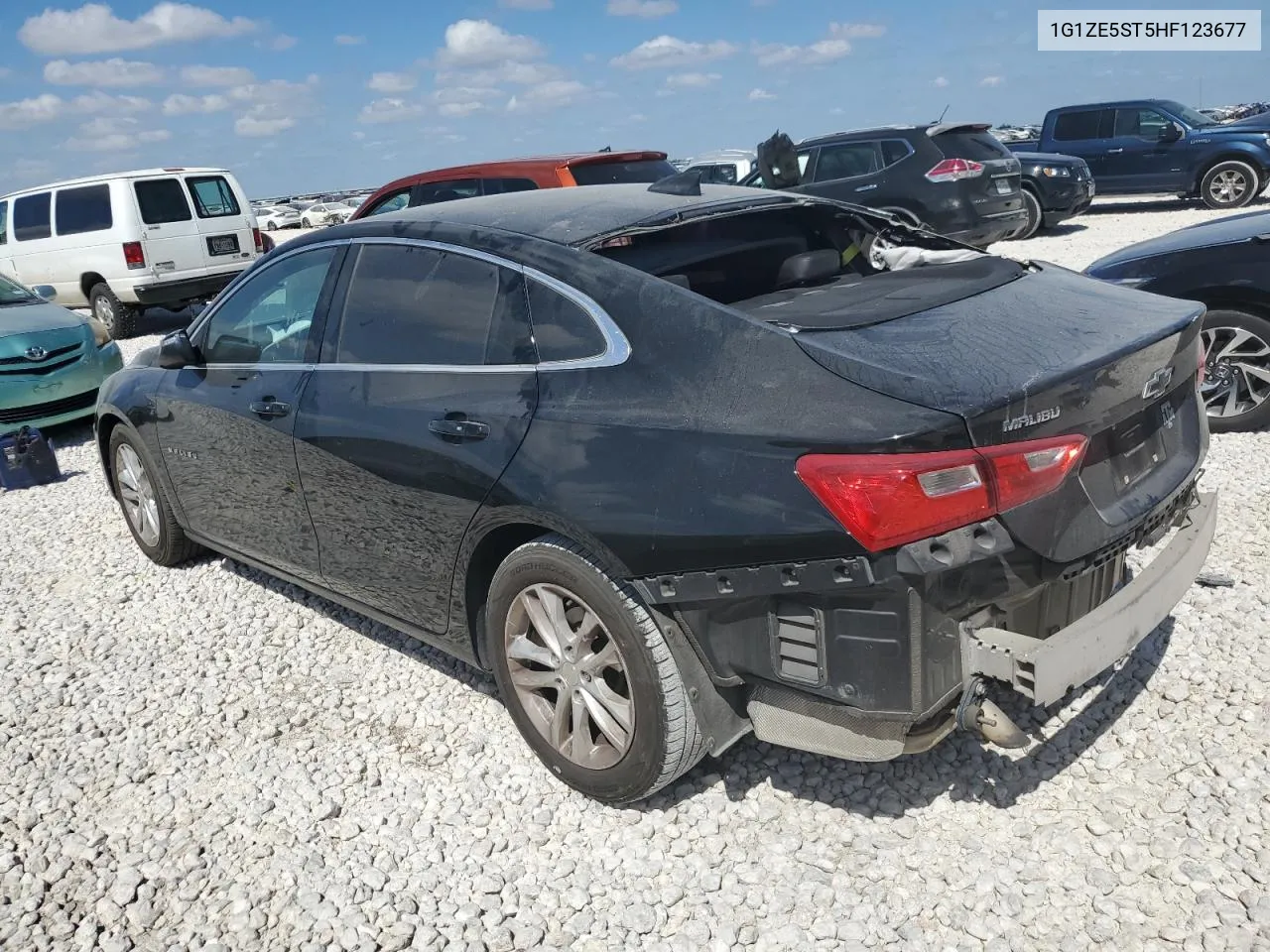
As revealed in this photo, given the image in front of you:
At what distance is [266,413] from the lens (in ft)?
12.4

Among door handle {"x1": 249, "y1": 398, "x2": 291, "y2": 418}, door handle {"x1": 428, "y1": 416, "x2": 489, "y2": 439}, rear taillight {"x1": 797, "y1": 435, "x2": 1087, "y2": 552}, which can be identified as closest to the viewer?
rear taillight {"x1": 797, "y1": 435, "x2": 1087, "y2": 552}

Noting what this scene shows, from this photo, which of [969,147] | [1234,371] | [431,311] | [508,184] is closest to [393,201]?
[508,184]

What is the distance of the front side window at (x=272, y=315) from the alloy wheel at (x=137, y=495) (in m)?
1.02

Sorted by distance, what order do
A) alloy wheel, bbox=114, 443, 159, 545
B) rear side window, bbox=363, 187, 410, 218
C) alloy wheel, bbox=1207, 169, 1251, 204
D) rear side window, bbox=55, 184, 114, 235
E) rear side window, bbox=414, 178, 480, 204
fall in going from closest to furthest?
alloy wheel, bbox=114, 443, 159, 545, rear side window, bbox=414, 178, 480, 204, rear side window, bbox=363, 187, 410, 218, rear side window, bbox=55, 184, 114, 235, alloy wheel, bbox=1207, 169, 1251, 204

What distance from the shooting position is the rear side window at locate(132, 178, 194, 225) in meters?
12.6

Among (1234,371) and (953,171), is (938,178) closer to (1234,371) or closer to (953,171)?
(953,171)

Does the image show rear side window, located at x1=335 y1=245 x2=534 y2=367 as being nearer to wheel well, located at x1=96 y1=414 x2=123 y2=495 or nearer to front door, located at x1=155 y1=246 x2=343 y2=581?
front door, located at x1=155 y1=246 x2=343 y2=581

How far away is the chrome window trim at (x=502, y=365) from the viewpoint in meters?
2.70

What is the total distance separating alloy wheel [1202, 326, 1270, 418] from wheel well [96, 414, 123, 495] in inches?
216

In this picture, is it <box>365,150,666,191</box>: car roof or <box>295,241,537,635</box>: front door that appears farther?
<box>365,150,666,191</box>: car roof

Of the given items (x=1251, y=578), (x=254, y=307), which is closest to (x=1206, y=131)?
(x=1251, y=578)

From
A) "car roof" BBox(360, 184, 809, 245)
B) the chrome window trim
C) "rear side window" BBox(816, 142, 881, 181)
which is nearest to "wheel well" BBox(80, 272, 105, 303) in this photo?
"rear side window" BBox(816, 142, 881, 181)

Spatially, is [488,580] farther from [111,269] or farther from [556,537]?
[111,269]

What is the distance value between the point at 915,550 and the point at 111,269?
1296cm
